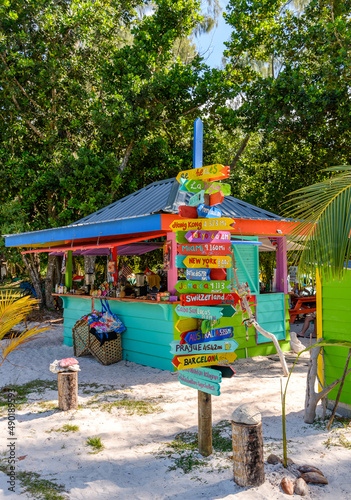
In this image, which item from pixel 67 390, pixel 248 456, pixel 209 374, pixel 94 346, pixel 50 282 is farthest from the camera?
pixel 50 282

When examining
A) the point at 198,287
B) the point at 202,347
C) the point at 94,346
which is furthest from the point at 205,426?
the point at 94,346

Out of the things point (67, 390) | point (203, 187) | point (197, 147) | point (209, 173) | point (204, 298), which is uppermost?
point (197, 147)

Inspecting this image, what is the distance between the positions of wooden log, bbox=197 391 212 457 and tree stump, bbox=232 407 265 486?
579 mm

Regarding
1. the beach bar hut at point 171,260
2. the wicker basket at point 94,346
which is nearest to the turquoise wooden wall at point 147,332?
the beach bar hut at point 171,260

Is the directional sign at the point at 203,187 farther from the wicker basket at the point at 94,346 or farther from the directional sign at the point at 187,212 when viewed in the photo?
the wicker basket at the point at 94,346

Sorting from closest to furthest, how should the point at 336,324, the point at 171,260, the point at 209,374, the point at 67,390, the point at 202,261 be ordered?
the point at 209,374
the point at 202,261
the point at 336,324
the point at 67,390
the point at 171,260

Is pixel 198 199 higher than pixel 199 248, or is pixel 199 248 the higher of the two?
pixel 198 199

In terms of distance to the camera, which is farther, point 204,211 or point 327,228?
point 204,211

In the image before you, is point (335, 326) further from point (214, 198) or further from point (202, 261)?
point (214, 198)

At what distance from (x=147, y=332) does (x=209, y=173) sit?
4226 millimetres

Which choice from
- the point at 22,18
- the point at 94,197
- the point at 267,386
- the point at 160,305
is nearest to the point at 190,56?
the point at 22,18

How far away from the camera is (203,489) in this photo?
3.20 meters

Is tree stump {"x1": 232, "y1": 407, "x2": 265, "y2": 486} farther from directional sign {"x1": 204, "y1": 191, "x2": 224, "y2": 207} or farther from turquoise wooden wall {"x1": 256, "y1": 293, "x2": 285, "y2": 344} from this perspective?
turquoise wooden wall {"x1": 256, "y1": 293, "x2": 285, "y2": 344}

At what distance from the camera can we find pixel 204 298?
153 inches
